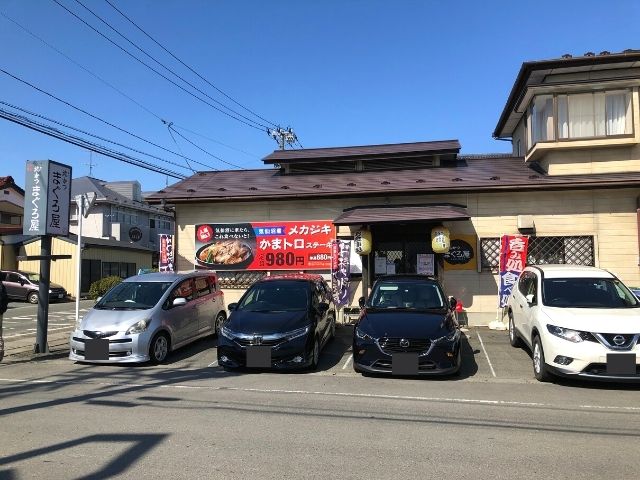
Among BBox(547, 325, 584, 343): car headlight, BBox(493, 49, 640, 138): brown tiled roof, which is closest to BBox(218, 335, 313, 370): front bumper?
BBox(547, 325, 584, 343): car headlight

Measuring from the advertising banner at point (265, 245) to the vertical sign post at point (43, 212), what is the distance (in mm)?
4670

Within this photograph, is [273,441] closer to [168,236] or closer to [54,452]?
[54,452]

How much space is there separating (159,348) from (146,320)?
2.09 ft

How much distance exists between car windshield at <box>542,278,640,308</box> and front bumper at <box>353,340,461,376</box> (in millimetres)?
1980

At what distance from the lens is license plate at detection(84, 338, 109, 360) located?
9086 millimetres

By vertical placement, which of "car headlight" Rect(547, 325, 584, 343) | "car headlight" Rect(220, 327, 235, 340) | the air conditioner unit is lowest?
"car headlight" Rect(220, 327, 235, 340)

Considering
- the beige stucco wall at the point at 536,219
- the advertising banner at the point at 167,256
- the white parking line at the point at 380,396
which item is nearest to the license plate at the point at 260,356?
the white parking line at the point at 380,396

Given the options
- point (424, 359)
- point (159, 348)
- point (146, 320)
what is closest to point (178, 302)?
point (146, 320)

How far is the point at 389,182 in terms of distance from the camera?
14.4 m

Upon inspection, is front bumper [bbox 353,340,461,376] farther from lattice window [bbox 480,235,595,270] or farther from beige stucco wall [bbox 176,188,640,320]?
lattice window [bbox 480,235,595,270]

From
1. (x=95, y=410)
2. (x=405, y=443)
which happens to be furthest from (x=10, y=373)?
(x=405, y=443)

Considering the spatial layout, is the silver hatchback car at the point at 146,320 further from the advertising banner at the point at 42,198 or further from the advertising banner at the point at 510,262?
the advertising banner at the point at 510,262

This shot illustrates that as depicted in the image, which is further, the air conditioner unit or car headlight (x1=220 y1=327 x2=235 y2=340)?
the air conditioner unit

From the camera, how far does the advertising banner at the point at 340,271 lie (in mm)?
13531
